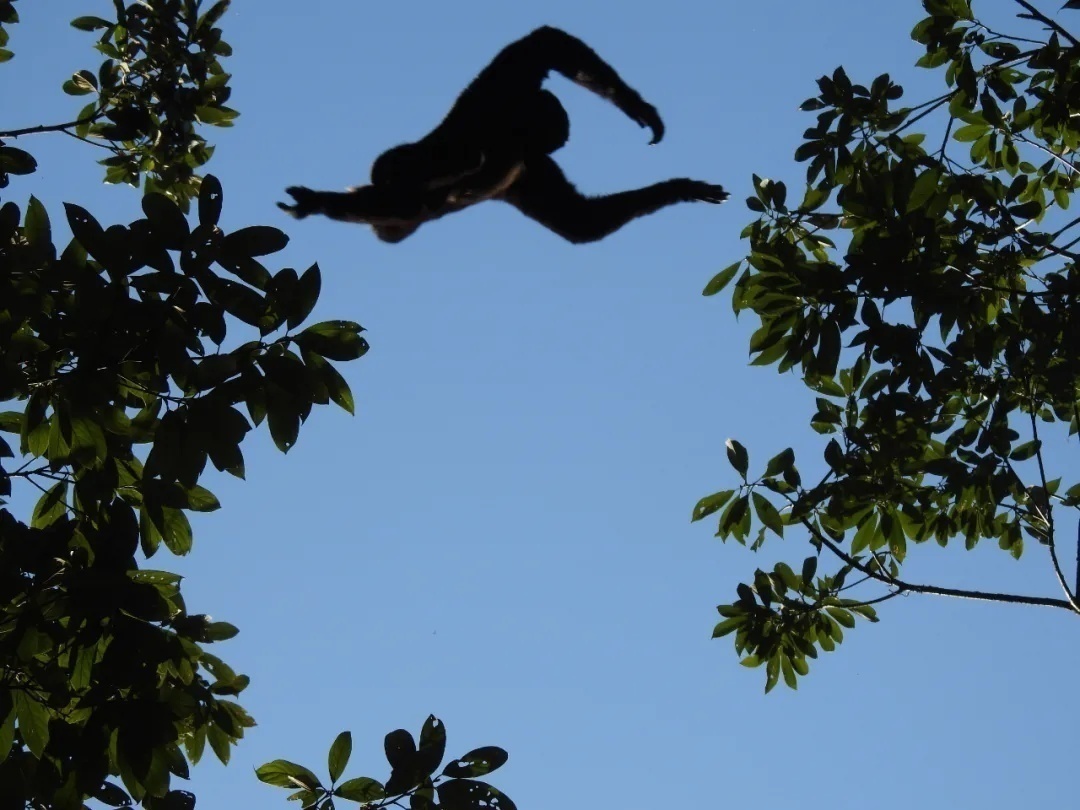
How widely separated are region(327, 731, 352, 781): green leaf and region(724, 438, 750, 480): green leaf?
Answer: 2.12 metres

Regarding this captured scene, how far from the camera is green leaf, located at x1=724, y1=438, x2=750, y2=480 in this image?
4.88m

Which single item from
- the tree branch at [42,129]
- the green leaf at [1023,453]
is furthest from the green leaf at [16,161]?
the green leaf at [1023,453]

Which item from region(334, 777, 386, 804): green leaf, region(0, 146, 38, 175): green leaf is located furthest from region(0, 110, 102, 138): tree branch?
region(334, 777, 386, 804): green leaf

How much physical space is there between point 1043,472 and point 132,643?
3.51 m

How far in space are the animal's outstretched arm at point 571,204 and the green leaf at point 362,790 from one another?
4.19 m

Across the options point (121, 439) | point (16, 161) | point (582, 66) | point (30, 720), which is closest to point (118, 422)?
point (121, 439)

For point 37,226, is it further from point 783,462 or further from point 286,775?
point 783,462

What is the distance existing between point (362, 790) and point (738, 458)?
87.8 inches

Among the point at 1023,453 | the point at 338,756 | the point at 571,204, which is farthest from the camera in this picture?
the point at 571,204

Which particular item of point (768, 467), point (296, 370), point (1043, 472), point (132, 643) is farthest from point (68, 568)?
point (1043, 472)

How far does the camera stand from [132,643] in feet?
10.5

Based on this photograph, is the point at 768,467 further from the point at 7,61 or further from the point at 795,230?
the point at 7,61

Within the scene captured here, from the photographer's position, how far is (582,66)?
6.15m

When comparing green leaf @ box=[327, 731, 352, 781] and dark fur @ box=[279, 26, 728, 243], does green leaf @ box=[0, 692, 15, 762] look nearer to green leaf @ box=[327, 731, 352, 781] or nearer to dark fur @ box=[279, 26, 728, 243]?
green leaf @ box=[327, 731, 352, 781]
